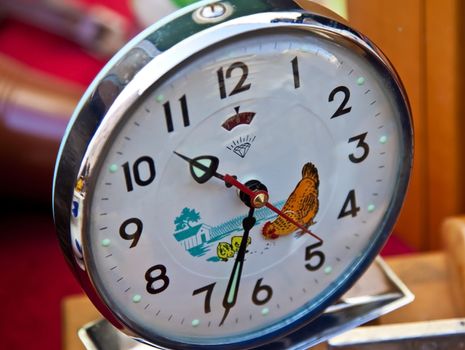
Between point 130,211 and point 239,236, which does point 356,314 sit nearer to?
point 239,236

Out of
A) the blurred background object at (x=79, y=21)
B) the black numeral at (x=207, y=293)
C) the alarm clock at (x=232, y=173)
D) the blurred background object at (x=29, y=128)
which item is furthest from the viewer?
the blurred background object at (x=79, y=21)

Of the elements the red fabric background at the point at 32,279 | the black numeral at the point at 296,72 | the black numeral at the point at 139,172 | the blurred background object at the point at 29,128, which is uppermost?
the blurred background object at the point at 29,128

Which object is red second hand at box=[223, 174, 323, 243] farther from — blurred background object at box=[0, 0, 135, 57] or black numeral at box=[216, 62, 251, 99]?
blurred background object at box=[0, 0, 135, 57]

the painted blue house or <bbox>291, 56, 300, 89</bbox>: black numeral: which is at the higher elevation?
<bbox>291, 56, 300, 89</bbox>: black numeral

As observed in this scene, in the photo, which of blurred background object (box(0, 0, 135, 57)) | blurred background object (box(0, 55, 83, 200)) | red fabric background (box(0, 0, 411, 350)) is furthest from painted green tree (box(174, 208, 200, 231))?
blurred background object (box(0, 0, 135, 57))

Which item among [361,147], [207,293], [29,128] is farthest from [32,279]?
[361,147]

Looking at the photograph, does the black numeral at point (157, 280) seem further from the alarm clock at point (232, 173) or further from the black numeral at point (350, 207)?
the black numeral at point (350, 207)

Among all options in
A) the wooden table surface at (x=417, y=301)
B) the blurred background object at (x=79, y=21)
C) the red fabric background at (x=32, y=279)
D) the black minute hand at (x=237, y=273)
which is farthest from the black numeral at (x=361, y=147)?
the blurred background object at (x=79, y=21)
